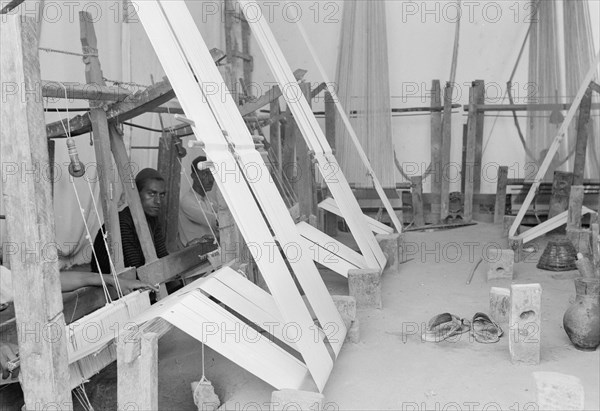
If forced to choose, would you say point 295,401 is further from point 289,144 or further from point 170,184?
point 289,144

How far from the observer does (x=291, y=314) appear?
2377 mm

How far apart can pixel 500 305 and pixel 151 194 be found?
2.28 metres

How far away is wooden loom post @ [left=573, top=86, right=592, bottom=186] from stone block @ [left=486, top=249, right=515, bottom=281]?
2.03m

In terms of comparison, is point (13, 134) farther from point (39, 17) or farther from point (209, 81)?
point (39, 17)

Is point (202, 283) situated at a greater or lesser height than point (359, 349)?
greater

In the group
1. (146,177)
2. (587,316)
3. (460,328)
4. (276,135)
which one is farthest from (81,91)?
(276,135)

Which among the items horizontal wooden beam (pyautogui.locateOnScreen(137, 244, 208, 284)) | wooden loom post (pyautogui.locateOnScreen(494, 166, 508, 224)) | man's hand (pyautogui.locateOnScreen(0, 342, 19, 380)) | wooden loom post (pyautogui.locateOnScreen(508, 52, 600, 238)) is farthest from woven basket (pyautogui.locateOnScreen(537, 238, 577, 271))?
man's hand (pyautogui.locateOnScreen(0, 342, 19, 380))

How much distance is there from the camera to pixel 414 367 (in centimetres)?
281

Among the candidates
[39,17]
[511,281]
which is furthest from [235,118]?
[511,281]

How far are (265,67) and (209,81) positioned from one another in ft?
18.6

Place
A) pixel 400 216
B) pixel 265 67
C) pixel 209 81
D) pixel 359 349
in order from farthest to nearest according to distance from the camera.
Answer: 1. pixel 265 67
2. pixel 400 216
3. pixel 359 349
4. pixel 209 81

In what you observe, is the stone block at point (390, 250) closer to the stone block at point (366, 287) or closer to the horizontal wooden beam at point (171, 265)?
the stone block at point (366, 287)

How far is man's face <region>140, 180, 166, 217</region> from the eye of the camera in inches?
159

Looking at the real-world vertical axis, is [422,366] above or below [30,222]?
below
